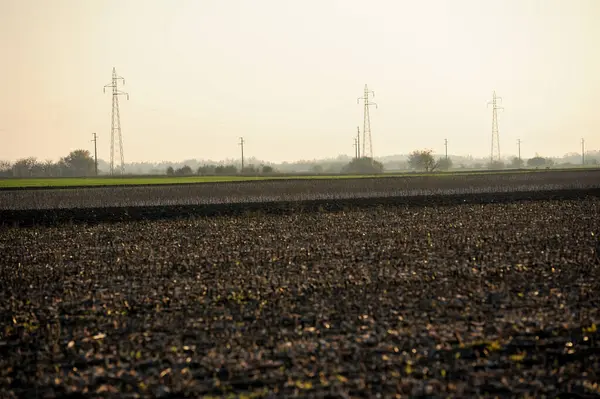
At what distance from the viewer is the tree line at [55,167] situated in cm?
16088

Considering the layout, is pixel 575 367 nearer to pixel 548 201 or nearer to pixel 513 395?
pixel 513 395

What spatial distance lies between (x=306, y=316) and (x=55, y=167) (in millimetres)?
163154

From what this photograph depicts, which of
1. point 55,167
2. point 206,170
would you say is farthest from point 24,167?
point 206,170

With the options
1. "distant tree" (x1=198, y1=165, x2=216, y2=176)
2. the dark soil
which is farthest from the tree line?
the dark soil

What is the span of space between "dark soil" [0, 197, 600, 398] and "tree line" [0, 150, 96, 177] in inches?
5780

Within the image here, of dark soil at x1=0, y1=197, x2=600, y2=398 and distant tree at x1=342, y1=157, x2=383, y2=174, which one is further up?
distant tree at x1=342, y1=157, x2=383, y2=174

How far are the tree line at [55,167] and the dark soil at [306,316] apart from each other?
5780 inches

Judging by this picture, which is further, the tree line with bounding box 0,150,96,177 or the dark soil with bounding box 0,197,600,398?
the tree line with bounding box 0,150,96,177

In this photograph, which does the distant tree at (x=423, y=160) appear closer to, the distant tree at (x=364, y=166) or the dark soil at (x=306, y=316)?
the distant tree at (x=364, y=166)

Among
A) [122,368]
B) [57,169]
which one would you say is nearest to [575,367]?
[122,368]

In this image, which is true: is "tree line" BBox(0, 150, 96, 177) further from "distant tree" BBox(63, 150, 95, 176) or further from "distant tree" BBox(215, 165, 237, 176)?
"distant tree" BBox(215, 165, 237, 176)

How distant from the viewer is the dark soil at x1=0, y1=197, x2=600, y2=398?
8992 millimetres

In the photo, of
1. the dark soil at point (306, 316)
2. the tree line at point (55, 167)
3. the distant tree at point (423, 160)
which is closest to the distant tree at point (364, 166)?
the distant tree at point (423, 160)

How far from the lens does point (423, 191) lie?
4741cm
